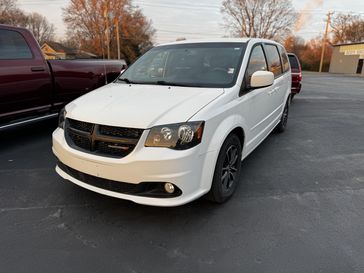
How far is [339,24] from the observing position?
61062mm

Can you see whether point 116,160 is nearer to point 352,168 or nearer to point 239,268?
point 239,268

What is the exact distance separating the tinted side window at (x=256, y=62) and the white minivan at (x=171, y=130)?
3 centimetres

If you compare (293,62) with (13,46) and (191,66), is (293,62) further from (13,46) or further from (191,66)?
(13,46)

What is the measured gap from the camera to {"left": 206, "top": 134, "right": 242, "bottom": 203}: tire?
2.87m

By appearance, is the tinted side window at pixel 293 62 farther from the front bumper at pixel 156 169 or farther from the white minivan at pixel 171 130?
the front bumper at pixel 156 169

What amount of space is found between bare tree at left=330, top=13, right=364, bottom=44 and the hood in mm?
67605

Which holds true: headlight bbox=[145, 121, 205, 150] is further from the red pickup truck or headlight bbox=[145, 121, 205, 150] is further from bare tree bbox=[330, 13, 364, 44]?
bare tree bbox=[330, 13, 364, 44]

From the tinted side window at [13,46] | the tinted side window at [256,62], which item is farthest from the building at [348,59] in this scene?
the tinted side window at [13,46]

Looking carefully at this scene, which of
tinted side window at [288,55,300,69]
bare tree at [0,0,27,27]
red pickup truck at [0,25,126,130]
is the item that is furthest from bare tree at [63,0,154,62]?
red pickup truck at [0,25,126,130]

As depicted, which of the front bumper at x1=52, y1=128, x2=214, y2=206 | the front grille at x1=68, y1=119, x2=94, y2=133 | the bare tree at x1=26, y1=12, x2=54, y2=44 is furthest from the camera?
the bare tree at x1=26, y1=12, x2=54, y2=44

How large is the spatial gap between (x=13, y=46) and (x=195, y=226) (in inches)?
165

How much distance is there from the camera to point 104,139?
2604mm

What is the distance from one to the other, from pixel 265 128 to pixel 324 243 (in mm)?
2159

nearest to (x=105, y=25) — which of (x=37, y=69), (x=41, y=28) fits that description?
(x=41, y=28)
